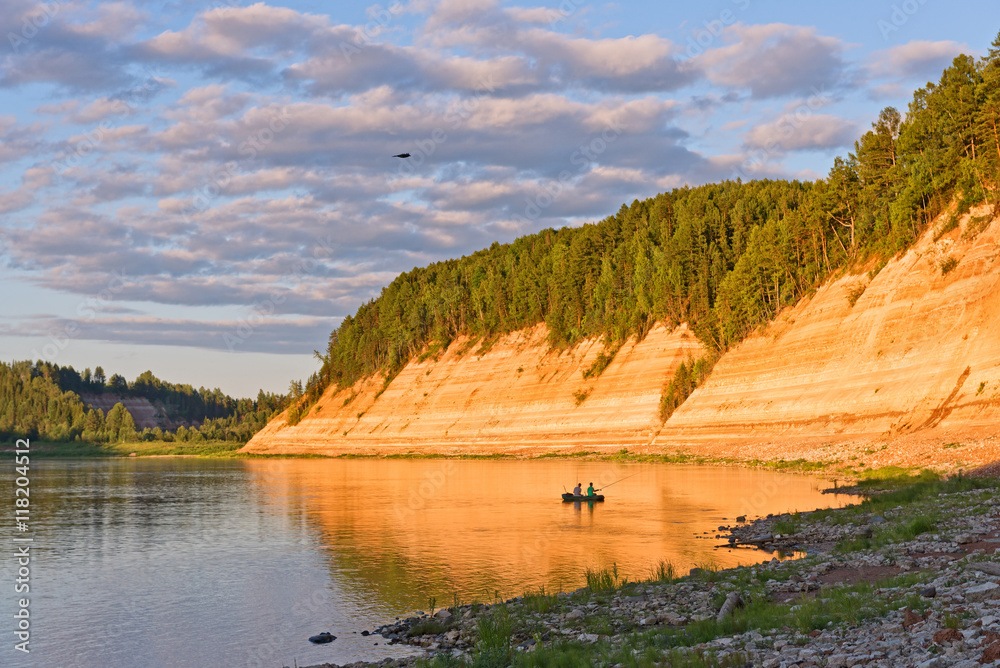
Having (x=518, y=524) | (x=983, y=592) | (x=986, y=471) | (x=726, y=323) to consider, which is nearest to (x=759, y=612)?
(x=983, y=592)

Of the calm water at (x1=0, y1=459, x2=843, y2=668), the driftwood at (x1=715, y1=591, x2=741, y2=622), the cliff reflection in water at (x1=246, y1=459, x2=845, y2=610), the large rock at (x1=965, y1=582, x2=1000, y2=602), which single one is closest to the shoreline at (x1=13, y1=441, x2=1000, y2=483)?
the cliff reflection in water at (x1=246, y1=459, x2=845, y2=610)

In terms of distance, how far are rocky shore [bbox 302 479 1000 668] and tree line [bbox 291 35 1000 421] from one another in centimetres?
4900

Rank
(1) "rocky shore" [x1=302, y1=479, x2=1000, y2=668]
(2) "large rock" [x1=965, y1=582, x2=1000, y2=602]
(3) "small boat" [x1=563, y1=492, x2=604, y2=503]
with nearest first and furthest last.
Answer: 1. (1) "rocky shore" [x1=302, y1=479, x2=1000, y2=668]
2. (2) "large rock" [x1=965, y1=582, x2=1000, y2=602]
3. (3) "small boat" [x1=563, y1=492, x2=604, y2=503]

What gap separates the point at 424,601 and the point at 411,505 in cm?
2797

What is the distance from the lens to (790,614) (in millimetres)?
14297

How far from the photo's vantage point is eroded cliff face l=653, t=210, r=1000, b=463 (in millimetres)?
50750

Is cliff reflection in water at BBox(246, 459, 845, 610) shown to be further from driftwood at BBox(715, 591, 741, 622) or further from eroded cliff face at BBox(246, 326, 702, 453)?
eroded cliff face at BBox(246, 326, 702, 453)

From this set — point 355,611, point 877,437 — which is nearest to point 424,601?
point 355,611

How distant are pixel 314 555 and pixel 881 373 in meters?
47.9

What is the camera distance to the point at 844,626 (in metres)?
12.7

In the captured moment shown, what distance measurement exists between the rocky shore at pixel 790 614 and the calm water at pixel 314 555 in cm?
289

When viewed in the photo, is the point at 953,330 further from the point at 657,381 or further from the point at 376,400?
the point at 376,400

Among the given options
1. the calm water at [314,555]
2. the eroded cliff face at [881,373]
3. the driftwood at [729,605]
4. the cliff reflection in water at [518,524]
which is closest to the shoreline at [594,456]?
the eroded cliff face at [881,373]

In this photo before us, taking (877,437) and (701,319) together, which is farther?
(701,319)
